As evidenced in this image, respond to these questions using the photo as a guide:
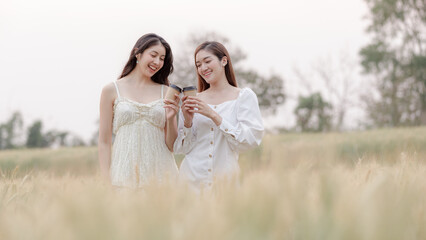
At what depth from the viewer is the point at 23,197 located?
49.4 inches

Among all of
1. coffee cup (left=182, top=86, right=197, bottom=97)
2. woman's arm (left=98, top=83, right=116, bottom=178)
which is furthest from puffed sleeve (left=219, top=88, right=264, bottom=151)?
woman's arm (left=98, top=83, right=116, bottom=178)

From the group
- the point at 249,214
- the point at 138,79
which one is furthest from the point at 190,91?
the point at 249,214

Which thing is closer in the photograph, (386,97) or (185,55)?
(185,55)

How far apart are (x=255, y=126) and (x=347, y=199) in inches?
69.6

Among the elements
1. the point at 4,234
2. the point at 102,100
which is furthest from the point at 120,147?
the point at 4,234

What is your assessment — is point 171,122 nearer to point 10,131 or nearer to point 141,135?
point 141,135

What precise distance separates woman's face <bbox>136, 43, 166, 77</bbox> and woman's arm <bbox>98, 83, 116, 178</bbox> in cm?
26

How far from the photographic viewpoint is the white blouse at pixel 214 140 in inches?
98.7

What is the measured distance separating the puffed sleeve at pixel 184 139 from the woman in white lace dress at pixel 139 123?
0.05 m

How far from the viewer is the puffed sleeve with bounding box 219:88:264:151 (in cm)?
242

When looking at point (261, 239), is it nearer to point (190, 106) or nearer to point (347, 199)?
point (347, 199)

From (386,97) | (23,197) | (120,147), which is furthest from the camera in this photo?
(386,97)

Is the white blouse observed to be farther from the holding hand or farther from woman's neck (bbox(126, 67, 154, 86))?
woman's neck (bbox(126, 67, 154, 86))

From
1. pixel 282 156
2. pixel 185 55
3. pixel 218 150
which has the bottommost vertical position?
pixel 218 150
